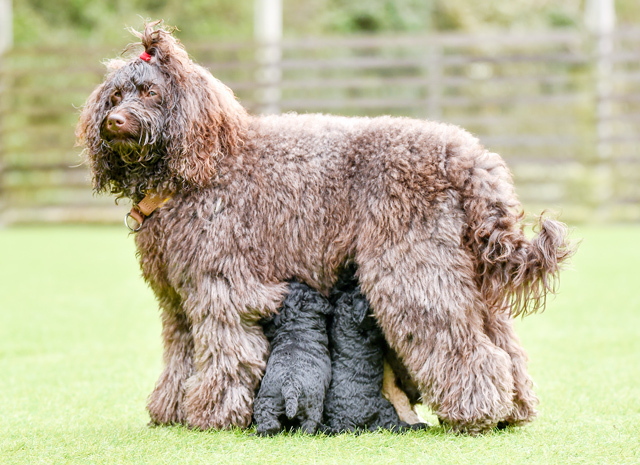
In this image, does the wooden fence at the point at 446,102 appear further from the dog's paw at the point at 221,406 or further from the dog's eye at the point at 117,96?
the dog's paw at the point at 221,406

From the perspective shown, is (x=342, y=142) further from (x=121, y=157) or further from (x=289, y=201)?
(x=121, y=157)

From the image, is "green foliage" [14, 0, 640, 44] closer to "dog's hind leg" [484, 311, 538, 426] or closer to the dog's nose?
the dog's nose

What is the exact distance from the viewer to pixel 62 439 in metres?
4.38

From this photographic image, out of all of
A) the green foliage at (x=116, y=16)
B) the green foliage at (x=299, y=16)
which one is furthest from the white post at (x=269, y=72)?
the green foliage at (x=116, y=16)

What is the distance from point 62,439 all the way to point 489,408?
2213mm

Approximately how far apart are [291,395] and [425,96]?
503 inches

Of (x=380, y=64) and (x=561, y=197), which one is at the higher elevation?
(x=380, y=64)

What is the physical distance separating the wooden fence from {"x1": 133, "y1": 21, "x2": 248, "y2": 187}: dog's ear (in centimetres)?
1109

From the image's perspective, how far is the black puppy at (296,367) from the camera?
4.29m

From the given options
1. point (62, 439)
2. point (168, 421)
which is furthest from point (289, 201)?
point (62, 439)

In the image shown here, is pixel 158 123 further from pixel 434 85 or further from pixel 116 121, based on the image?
pixel 434 85

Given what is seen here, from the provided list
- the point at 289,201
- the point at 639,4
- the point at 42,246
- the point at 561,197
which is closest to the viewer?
the point at 289,201

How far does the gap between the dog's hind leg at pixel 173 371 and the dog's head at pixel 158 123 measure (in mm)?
770

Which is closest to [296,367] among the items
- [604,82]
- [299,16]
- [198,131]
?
[198,131]
